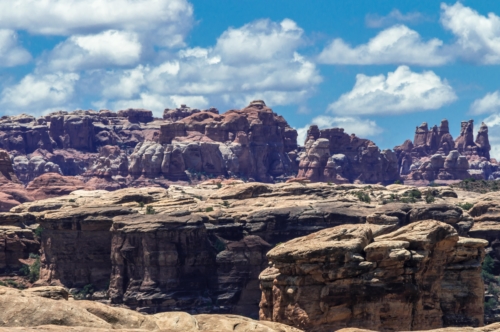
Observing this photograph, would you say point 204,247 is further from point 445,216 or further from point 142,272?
point 445,216

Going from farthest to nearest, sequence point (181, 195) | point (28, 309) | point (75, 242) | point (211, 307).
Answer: point (181, 195)
point (75, 242)
point (211, 307)
point (28, 309)

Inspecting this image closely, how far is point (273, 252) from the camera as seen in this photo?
216ft

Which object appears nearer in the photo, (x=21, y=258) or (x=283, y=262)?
(x=283, y=262)

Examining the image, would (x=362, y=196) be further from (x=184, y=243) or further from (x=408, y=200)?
(x=184, y=243)

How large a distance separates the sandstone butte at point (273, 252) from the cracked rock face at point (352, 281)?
6 cm

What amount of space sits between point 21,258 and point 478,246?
7330 centimetres

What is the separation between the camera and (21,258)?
137875 millimetres

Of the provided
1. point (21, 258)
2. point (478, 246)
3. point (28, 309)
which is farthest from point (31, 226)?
point (28, 309)

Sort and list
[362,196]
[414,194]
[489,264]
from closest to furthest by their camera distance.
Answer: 1. [489,264]
2. [362,196]
3. [414,194]

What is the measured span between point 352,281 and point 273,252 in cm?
393

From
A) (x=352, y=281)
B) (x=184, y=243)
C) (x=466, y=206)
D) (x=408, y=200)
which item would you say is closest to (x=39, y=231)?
(x=184, y=243)

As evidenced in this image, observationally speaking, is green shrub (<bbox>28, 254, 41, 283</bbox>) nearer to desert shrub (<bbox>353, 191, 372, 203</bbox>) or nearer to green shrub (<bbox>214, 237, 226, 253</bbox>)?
green shrub (<bbox>214, 237, 226, 253</bbox>)

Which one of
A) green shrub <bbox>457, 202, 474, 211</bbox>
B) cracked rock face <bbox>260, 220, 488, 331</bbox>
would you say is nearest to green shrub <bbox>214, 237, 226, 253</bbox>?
green shrub <bbox>457, 202, 474, 211</bbox>

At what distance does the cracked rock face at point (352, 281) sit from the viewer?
64.4 m
